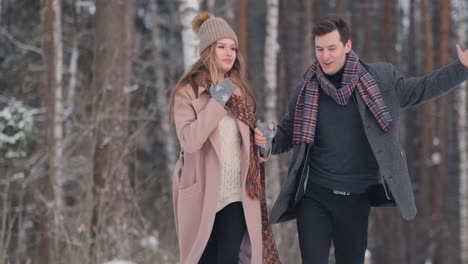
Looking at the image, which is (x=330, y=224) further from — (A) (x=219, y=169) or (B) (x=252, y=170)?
(A) (x=219, y=169)

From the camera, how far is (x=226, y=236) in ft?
12.9

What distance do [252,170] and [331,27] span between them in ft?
3.29

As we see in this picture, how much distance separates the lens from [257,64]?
1944cm

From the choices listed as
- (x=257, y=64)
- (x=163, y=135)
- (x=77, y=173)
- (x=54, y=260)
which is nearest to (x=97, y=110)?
(x=54, y=260)

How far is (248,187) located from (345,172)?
1.98 ft

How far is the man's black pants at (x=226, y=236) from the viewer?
391cm

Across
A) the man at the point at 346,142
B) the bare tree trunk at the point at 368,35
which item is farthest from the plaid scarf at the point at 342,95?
the bare tree trunk at the point at 368,35

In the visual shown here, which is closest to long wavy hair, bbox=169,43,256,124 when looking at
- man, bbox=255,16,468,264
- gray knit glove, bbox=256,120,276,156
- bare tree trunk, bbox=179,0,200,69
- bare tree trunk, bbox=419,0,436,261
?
gray knit glove, bbox=256,120,276,156

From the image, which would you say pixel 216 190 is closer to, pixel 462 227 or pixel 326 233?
pixel 326 233

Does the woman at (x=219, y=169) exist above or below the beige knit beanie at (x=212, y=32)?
below

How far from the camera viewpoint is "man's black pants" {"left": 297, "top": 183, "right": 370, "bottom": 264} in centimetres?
398

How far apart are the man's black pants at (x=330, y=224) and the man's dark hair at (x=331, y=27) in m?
0.95

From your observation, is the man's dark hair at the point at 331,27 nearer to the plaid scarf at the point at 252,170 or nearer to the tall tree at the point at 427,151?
the plaid scarf at the point at 252,170

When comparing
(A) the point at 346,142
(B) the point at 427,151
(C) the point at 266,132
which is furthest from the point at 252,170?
(B) the point at 427,151
